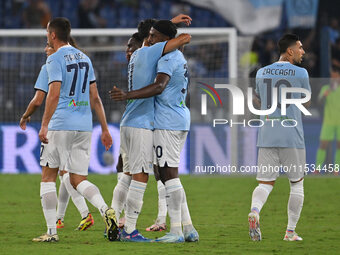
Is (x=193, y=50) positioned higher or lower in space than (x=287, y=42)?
higher

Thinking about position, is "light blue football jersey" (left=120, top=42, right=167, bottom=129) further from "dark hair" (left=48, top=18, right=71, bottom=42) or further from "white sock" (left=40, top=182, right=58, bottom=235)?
"white sock" (left=40, top=182, right=58, bottom=235)

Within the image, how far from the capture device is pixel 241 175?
15.4 meters

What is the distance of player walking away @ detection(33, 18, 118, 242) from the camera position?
20.1 feet

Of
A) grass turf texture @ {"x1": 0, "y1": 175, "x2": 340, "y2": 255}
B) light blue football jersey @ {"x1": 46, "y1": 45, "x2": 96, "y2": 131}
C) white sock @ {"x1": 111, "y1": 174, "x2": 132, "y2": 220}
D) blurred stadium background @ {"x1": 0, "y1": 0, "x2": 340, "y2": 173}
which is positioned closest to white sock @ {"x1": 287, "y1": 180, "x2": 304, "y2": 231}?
grass turf texture @ {"x1": 0, "y1": 175, "x2": 340, "y2": 255}

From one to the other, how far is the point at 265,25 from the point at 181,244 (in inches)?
657

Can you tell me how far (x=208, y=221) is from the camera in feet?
26.8

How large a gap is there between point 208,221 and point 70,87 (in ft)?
8.66

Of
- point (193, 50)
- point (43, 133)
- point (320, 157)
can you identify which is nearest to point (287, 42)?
point (43, 133)

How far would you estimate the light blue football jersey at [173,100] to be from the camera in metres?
6.18

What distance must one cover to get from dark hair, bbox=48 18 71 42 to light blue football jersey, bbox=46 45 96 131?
8cm

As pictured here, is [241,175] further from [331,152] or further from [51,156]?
[51,156]

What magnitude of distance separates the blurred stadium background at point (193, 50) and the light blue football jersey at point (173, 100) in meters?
8.57

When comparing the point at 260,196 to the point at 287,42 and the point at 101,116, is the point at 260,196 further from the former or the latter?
the point at 101,116

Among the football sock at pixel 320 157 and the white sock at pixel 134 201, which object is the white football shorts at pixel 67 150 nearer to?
the white sock at pixel 134 201
